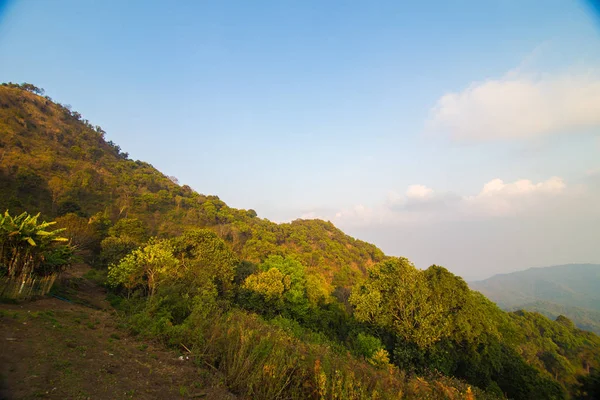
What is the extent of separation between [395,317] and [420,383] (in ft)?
56.5

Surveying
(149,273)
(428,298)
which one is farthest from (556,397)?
(149,273)

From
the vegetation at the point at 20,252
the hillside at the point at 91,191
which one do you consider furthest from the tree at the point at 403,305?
the hillside at the point at 91,191

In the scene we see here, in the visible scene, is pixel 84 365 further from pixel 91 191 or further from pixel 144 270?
pixel 91 191

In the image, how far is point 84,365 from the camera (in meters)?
6.07

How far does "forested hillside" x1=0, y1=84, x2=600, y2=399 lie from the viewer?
6070 millimetres

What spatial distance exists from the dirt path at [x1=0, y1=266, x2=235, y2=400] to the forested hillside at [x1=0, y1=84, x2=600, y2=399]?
0.71m

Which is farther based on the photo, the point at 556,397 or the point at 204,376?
the point at 556,397

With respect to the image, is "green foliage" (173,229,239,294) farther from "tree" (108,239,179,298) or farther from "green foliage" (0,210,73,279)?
"green foliage" (0,210,73,279)

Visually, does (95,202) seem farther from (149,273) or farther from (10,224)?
(10,224)

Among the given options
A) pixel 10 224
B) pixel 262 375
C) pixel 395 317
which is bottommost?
pixel 395 317

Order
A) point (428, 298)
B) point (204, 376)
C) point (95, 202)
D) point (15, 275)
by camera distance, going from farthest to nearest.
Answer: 1. point (95, 202)
2. point (428, 298)
3. point (15, 275)
4. point (204, 376)

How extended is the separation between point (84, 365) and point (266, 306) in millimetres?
19829

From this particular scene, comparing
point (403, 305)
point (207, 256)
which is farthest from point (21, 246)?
point (403, 305)

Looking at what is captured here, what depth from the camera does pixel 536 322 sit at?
1845 inches
